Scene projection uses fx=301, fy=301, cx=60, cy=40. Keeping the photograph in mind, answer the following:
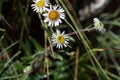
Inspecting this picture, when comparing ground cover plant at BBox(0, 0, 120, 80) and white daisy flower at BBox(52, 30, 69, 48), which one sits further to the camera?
ground cover plant at BBox(0, 0, 120, 80)

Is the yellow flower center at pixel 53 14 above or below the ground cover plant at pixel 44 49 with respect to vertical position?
above

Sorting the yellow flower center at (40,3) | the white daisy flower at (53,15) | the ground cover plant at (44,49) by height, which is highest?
the yellow flower center at (40,3)

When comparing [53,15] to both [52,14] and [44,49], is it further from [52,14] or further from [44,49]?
[44,49]

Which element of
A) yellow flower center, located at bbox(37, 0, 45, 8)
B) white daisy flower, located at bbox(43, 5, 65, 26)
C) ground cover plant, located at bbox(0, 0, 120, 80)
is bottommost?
ground cover plant, located at bbox(0, 0, 120, 80)

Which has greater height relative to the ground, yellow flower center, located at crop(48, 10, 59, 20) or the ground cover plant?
yellow flower center, located at crop(48, 10, 59, 20)

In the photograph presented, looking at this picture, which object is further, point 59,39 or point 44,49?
point 44,49

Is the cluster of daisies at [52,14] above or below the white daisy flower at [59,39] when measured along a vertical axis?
above

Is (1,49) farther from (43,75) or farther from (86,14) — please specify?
(86,14)

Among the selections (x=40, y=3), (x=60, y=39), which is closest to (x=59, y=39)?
(x=60, y=39)

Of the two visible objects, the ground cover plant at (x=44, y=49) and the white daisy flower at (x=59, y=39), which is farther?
the ground cover plant at (x=44, y=49)

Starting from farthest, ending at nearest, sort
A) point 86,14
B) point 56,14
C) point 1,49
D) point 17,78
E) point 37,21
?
point 86,14 → point 37,21 → point 1,49 → point 17,78 → point 56,14

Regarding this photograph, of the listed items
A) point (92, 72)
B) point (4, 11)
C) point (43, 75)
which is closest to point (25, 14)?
point (4, 11)
